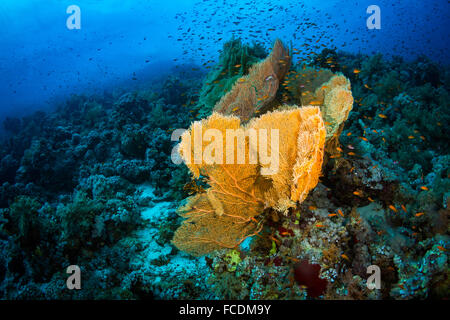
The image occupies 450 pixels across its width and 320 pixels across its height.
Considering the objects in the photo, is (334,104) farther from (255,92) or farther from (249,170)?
(255,92)

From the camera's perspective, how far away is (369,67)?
Answer: 41.5ft

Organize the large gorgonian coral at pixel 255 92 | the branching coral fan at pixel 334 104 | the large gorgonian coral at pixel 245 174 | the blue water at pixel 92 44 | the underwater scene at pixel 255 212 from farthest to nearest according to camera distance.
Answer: the blue water at pixel 92 44, the large gorgonian coral at pixel 255 92, the branching coral fan at pixel 334 104, the underwater scene at pixel 255 212, the large gorgonian coral at pixel 245 174

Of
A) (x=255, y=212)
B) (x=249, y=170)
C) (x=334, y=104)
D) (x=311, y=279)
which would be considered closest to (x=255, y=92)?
(x=334, y=104)

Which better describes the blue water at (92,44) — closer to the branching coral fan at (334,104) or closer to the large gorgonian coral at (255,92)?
the large gorgonian coral at (255,92)

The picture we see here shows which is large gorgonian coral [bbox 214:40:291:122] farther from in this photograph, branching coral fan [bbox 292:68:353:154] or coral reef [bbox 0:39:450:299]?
branching coral fan [bbox 292:68:353:154]

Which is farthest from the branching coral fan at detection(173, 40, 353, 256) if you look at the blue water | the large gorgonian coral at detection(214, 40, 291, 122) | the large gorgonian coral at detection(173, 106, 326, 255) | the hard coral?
the blue water

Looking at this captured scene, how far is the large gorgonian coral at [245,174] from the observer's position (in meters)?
2.95

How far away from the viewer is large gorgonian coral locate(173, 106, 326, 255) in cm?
295

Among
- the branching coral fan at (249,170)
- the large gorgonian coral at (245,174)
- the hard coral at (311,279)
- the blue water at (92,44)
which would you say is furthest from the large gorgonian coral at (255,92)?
the blue water at (92,44)

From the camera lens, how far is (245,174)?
10.9 ft

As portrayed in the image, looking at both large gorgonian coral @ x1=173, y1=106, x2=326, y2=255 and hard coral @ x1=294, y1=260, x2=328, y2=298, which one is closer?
large gorgonian coral @ x1=173, y1=106, x2=326, y2=255

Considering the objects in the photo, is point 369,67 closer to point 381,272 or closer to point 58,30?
point 381,272

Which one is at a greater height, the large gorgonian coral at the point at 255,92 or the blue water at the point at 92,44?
the blue water at the point at 92,44
